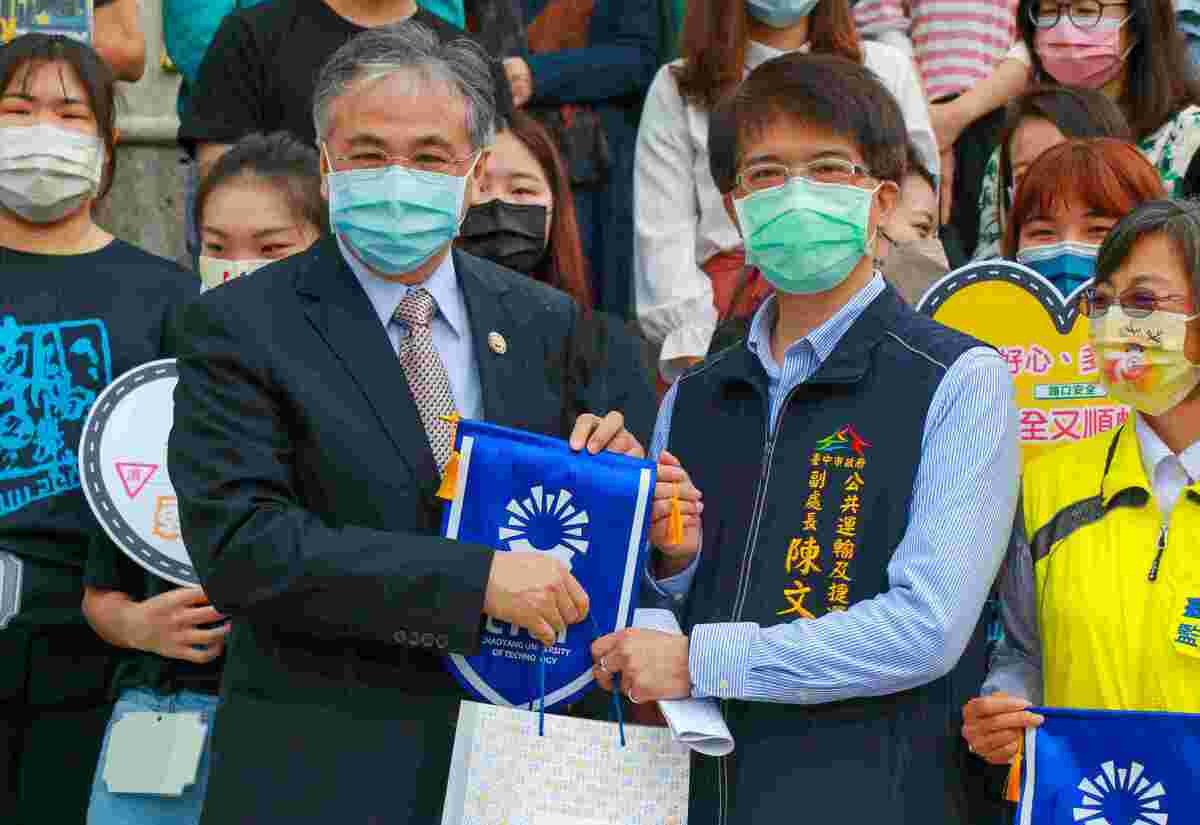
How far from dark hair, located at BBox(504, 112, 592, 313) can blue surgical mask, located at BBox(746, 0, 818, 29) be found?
1.03 metres

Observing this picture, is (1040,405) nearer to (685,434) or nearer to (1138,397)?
(1138,397)

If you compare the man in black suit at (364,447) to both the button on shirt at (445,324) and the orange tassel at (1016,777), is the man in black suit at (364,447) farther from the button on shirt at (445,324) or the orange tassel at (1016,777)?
the orange tassel at (1016,777)

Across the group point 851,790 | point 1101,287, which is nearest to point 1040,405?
point 1101,287

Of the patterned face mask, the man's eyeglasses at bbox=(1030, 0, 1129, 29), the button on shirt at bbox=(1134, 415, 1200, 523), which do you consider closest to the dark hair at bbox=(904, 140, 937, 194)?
the man's eyeglasses at bbox=(1030, 0, 1129, 29)

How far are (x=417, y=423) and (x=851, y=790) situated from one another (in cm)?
107

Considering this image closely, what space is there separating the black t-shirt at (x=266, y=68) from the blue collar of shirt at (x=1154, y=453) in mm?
2870

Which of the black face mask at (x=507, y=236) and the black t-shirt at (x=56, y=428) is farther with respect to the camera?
the black face mask at (x=507, y=236)

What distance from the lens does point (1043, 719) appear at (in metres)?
3.46

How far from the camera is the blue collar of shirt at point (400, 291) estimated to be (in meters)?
3.79

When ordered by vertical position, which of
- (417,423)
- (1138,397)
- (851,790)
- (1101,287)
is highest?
(1101,287)

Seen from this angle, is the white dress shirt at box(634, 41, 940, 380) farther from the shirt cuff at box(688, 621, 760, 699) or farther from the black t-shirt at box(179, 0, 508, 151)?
the shirt cuff at box(688, 621, 760, 699)

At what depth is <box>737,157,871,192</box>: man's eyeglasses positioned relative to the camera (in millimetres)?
3869

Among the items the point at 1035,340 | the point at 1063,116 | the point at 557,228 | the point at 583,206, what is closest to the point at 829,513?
the point at 1035,340

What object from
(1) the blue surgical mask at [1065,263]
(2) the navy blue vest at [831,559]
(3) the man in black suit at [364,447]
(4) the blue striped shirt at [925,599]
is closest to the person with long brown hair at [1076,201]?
(1) the blue surgical mask at [1065,263]
